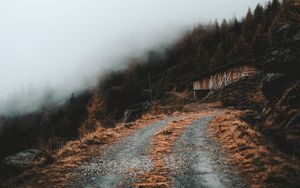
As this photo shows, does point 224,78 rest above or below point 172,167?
above

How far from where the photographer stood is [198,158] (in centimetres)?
1315

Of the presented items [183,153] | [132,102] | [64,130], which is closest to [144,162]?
[183,153]

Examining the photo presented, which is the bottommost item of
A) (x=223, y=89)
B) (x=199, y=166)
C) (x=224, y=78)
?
(x=199, y=166)

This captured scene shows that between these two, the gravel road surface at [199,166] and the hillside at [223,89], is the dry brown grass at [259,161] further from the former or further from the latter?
the hillside at [223,89]

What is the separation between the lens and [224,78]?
196 ft

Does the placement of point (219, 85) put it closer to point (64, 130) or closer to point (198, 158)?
point (198, 158)

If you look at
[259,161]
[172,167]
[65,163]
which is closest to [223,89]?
[259,161]

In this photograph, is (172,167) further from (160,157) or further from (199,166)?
(160,157)

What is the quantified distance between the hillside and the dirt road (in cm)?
275

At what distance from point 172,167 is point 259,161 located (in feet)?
10.8

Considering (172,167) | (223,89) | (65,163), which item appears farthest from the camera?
(223,89)

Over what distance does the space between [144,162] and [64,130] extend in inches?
4830

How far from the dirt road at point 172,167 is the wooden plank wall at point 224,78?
41.6 m

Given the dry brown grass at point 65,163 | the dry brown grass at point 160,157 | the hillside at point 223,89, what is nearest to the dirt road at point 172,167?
the dry brown grass at point 160,157
